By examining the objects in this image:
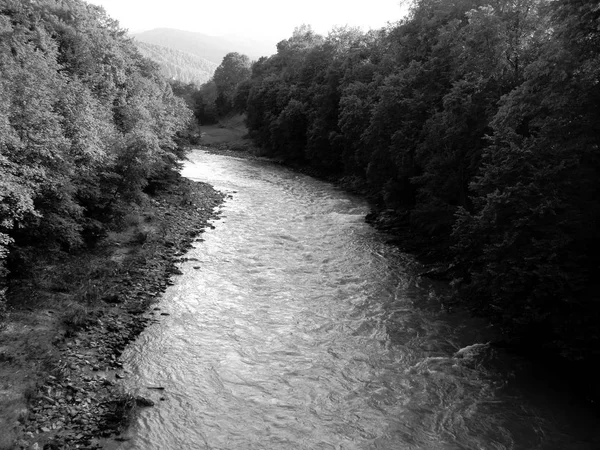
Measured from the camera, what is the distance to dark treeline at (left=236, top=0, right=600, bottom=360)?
13445mm

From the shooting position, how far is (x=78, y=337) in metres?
15.4

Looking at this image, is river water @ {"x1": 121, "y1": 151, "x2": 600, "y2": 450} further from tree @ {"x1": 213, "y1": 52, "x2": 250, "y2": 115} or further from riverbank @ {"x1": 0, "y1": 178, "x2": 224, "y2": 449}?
tree @ {"x1": 213, "y1": 52, "x2": 250, "y2": 115}

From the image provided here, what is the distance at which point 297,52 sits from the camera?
81.6 meters

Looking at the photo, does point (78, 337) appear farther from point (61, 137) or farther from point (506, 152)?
point (506, 152)

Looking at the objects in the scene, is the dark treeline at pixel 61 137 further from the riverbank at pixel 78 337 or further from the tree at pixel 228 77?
the tree at pixel 228 77

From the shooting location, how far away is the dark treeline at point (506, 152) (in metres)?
13.4

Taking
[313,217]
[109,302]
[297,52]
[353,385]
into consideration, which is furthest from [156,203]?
[297,52]

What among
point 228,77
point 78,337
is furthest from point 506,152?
point 228,77

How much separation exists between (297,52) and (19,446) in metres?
80.4

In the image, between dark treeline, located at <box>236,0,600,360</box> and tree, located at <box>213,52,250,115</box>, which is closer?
dark treeline, located at <box>236,0,600,360</box>

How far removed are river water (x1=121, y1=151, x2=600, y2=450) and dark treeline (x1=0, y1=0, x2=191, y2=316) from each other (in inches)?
211

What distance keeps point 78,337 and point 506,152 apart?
52.9 feet

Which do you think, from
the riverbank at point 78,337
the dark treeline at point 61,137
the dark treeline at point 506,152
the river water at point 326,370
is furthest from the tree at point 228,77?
Answer: the river water at point 326,370

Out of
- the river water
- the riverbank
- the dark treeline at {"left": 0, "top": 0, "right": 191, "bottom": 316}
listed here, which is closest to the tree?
the dark treeline at {"left": 0, "top": 0, "right": 191, "bottom": 316}
